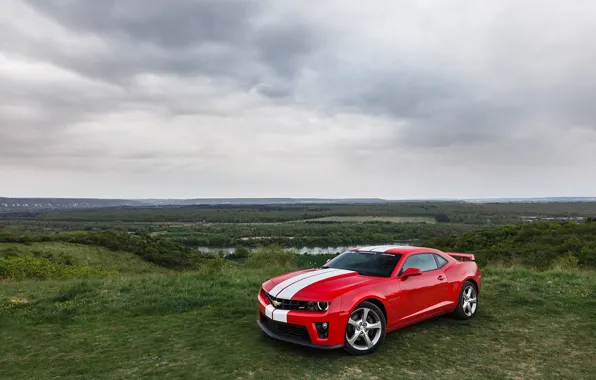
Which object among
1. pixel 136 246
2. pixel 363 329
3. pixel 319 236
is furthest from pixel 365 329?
pixel 319 236

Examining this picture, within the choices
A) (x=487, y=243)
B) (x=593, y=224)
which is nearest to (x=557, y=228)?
(x=593, y=224)

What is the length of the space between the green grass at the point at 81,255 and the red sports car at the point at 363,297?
38.4 m

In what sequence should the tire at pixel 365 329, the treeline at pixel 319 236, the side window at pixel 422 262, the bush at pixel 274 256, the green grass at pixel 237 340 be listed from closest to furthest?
1. the green grass at pixel 237 340
2. the tire at pixel 365 329
3. the side window at pixel 422 262
4. the bush at pixel 274 256
5. the treeline at pixel 319 236

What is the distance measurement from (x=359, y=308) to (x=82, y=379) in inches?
147

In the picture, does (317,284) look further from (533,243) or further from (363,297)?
(533,243)

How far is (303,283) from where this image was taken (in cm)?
605

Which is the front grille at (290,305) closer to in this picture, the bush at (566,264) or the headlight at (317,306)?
the headlight at (317,306)

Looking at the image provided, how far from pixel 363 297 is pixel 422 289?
148 centimetres

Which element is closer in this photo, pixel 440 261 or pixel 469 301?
pixel 440 261

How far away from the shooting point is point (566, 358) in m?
5.50

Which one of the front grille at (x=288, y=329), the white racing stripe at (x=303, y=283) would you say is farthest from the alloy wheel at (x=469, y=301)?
the front grille at (x=288, y=329)

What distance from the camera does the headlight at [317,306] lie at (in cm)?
552

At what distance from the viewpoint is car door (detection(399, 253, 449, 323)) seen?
640cm

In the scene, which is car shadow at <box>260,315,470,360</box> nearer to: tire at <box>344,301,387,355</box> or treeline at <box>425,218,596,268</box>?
tire at <box>344,301,387,355</box>
